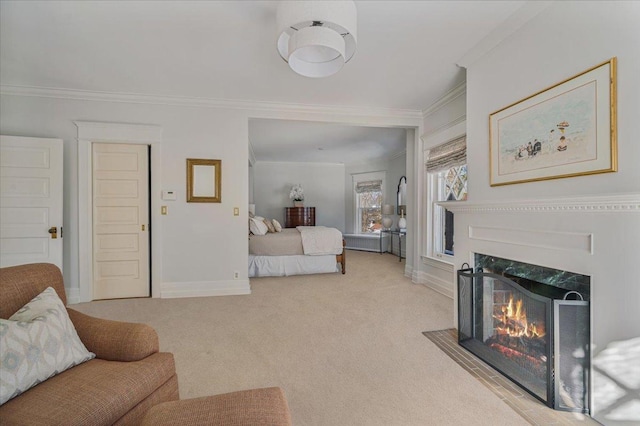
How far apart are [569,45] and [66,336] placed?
3.18 m

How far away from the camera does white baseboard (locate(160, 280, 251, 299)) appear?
3861mm

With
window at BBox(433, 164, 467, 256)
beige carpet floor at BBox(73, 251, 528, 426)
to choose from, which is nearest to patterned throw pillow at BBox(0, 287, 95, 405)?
beige carpet floor at BBox(73, 251, 528, 426)

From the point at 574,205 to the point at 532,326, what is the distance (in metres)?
0.81

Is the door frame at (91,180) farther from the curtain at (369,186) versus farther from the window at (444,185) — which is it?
the curtain at (369,186)

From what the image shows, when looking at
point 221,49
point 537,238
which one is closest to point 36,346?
point 221,49

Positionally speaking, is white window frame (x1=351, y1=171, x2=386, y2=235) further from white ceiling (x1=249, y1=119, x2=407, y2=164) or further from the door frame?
the door frame

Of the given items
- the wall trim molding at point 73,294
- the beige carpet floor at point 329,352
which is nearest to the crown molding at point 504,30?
the beige carpet floor at point 329,352

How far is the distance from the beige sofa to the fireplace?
2.10 m

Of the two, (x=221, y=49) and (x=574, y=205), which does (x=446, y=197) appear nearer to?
(x=574, y=205)

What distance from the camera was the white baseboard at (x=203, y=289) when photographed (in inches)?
152

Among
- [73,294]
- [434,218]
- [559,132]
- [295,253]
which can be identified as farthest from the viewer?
[295,253]

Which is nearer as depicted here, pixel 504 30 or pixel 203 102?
pixel 504 30

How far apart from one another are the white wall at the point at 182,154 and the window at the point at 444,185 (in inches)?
51.8

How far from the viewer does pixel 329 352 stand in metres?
2.40
